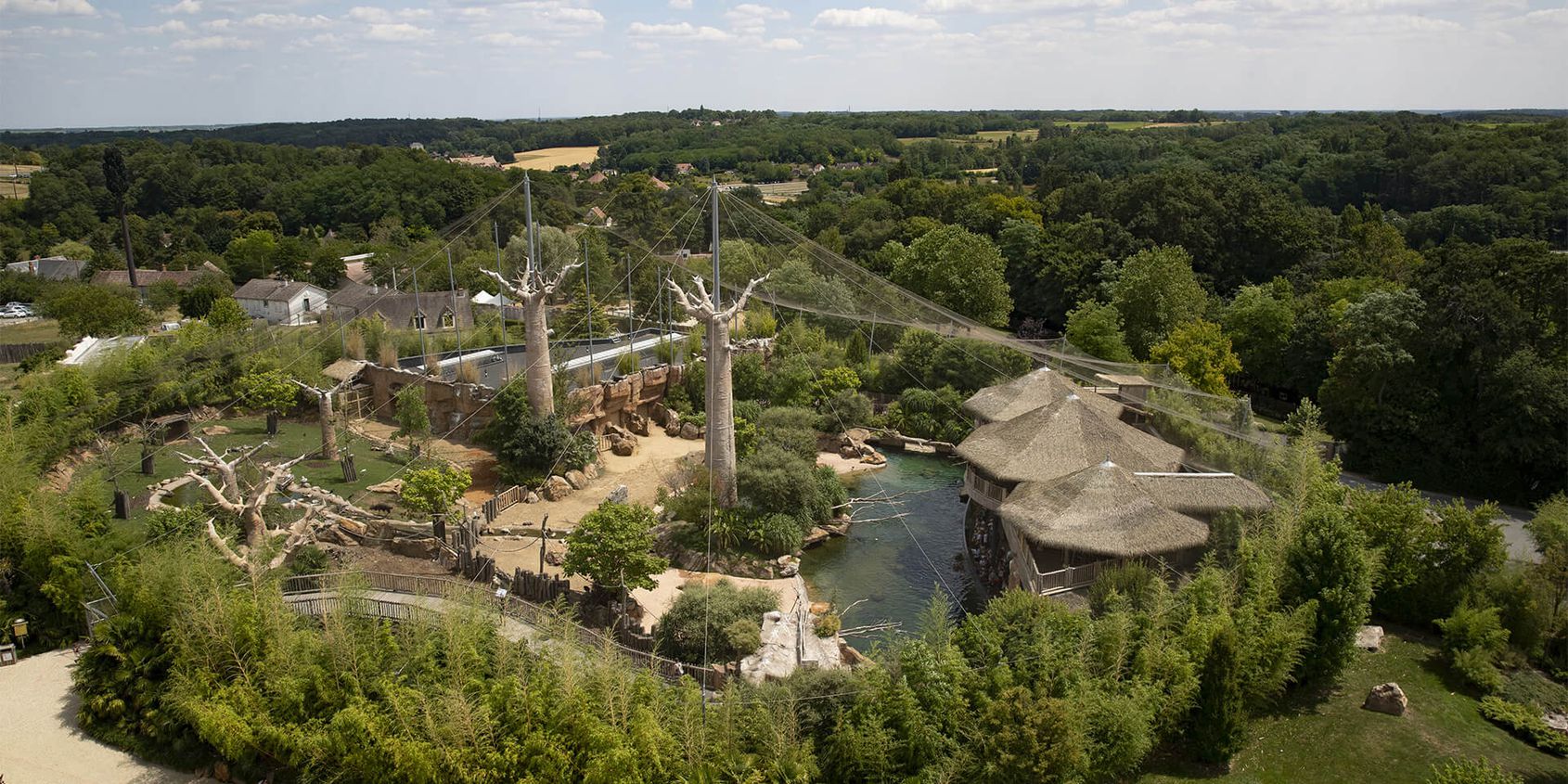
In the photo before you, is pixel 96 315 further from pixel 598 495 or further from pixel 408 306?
pixel 598 495

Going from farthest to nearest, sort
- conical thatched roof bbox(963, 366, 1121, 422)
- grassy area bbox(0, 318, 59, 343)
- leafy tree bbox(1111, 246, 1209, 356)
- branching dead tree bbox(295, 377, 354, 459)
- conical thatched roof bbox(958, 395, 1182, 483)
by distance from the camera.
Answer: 1. grassy area bbox(0, 318, 59, 343)
2. leafy tree bbox(1111, 246, 1209, 356)
3. branching dead tree bbox(295, 377, 354, 459)
4. conical thatched roof bbox(963, 366, 1121, 422)
5. conical thatched roof bbox(958, 395, 1182, 483)

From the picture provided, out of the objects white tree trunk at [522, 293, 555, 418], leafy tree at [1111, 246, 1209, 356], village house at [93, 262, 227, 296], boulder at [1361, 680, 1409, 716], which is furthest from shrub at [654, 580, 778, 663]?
village house at [93, 262, 227, 296]

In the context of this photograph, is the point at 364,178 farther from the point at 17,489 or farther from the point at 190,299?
the point at 17,489

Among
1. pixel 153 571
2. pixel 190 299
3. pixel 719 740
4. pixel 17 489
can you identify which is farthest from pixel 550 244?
pixel 719 740

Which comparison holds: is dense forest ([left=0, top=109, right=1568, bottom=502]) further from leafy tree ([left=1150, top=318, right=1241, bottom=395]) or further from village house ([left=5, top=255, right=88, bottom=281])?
village house ([left=5, top=255, right=88, bottom=281])

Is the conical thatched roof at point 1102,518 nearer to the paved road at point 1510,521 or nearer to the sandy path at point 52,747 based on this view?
the paved road at point 1510,521

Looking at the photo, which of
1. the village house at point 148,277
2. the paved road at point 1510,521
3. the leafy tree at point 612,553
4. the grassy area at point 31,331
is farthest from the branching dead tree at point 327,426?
the village house at point 148,277
